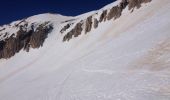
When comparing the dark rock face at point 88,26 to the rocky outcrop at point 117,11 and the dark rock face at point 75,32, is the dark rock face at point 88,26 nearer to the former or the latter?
the dark rock face at point 75,32

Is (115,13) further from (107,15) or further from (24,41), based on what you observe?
(24,41)

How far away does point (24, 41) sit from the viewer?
91.8 m

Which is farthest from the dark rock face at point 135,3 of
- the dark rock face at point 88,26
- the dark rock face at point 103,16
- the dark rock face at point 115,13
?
the dark rock face at point 88,26

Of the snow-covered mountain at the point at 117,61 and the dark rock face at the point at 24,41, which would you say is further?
the dark rock face at the point at 24,41

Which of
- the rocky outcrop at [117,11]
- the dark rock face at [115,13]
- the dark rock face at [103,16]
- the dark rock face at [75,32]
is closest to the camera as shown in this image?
the dark rock face at [115,13]

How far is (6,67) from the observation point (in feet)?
273

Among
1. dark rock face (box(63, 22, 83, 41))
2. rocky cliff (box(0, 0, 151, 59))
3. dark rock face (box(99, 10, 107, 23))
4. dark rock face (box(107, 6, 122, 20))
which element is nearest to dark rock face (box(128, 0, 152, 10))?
dark rock face (box(107, 6, 122, 20))

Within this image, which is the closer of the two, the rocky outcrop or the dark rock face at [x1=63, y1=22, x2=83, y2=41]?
the rocky outcrop

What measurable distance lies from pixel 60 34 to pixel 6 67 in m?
18.9

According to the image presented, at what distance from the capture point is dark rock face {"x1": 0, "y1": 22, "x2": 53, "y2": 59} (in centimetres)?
8732

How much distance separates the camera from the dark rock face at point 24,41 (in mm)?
87319

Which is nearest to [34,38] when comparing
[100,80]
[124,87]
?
[100,80]

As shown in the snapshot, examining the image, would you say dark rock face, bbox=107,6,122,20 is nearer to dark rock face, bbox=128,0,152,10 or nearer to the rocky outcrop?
the rocky outcrop

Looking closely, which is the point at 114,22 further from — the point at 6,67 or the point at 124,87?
the point at 6,67
